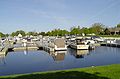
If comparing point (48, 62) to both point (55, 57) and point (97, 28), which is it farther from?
point (97, 28)

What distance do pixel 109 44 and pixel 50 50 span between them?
23855 mm

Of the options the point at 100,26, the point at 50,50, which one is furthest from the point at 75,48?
the point at 100,26

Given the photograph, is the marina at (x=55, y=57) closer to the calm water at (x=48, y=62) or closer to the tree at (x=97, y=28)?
the calm water at (x=48, y=62)

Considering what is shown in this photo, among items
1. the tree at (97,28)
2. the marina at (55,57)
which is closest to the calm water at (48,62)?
the marina at (55,57)

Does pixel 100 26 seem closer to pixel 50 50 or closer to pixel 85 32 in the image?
pixel 85 32

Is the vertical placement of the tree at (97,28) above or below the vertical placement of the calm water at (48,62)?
above

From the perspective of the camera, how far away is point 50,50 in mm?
54438

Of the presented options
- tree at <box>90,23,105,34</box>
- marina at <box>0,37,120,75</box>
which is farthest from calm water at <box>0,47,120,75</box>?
tree at <box>90,23,105,34</box>

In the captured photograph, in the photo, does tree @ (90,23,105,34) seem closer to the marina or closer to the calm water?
the marina

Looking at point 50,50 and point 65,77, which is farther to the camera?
point 50,50

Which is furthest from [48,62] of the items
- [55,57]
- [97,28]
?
[97,28]

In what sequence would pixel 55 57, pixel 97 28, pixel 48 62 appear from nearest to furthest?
pixel 48 62 < pixel 55 57 < pixel 97 28

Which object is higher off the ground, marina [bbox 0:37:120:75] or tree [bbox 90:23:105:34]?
tree [bbox 90:23:105:34]

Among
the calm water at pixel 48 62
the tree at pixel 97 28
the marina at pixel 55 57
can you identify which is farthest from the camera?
the tree at pixel 97 28
